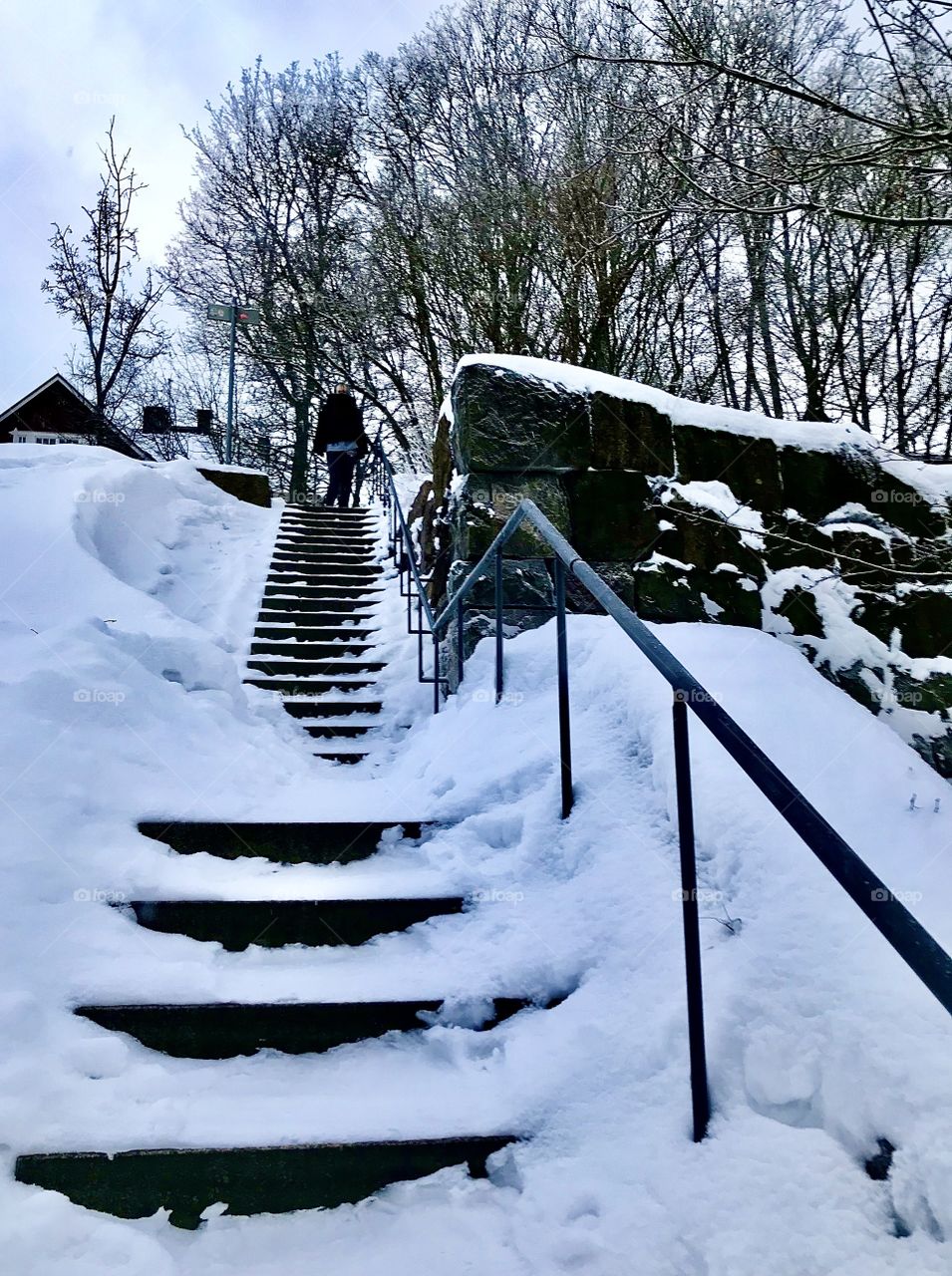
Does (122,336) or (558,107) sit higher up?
(558,107)

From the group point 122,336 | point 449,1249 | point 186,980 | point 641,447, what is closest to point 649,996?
point 449,1249

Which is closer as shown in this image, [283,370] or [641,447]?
[641,447]

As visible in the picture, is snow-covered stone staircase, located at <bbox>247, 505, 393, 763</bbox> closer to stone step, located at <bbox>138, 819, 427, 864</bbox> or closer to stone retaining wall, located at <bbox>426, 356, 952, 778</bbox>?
stone retaining wall, located at <bbox>426, 356, 952, 778</bbox>

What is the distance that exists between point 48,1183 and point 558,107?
13.5 m

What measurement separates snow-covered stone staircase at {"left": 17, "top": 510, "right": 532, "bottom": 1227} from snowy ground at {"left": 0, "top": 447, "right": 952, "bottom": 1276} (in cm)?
3

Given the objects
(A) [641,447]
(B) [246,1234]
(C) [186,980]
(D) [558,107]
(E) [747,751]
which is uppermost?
(D) [558,107]

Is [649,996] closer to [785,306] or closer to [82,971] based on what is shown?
[82,971]

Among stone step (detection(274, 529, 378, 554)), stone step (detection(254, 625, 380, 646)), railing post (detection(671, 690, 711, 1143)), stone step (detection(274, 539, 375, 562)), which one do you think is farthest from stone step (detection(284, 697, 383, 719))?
railing post (detection(671, 690, 711, 1143))

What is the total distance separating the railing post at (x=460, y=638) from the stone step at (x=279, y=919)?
81.0 inches

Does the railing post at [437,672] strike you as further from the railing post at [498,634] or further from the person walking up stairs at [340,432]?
the person walking up stairs at [340,432]

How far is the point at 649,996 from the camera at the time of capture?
5.81 ft

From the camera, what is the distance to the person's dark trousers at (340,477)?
1038 cm

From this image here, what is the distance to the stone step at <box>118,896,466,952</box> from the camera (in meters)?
2.31

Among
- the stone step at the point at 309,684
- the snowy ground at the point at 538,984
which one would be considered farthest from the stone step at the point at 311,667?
the snowy ground at the point at 538,984
